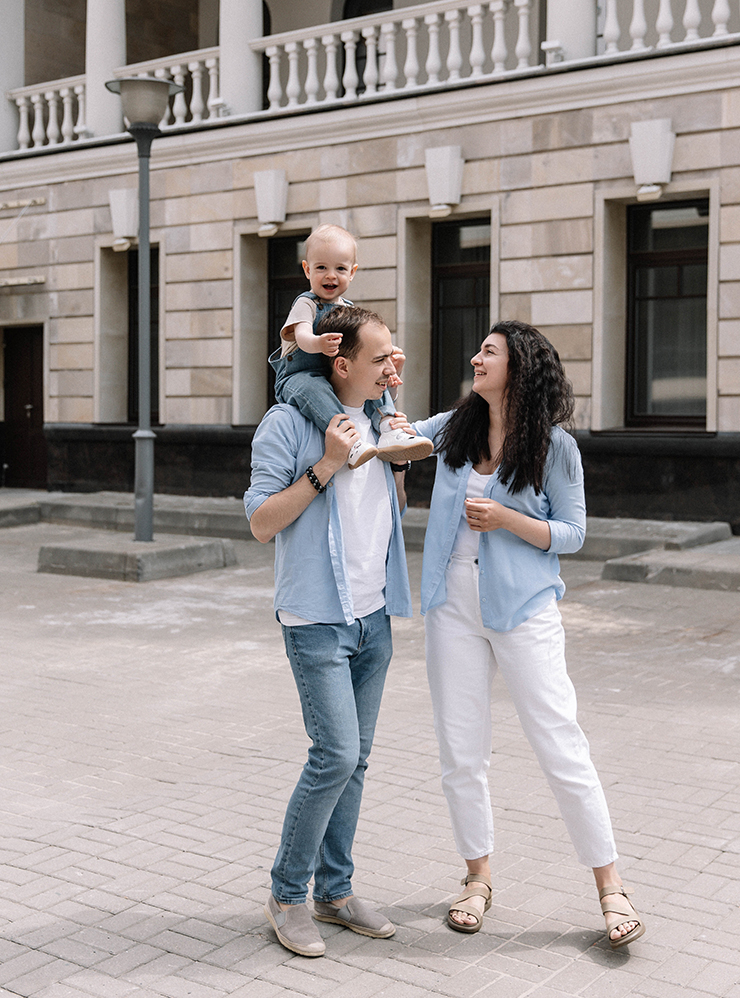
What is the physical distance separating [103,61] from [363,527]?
56.0ft

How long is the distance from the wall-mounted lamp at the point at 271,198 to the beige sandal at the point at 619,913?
1395 cm

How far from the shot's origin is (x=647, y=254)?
14219 millimetres

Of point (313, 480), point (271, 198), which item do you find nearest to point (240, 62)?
point (271, 198)

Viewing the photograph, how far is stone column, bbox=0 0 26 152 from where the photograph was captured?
20.0 meters

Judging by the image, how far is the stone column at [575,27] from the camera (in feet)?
46.9

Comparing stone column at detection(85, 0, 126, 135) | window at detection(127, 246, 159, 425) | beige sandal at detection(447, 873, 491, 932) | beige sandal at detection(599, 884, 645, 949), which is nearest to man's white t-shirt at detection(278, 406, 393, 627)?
beige sandal at detection(447, 873, 491, 932)

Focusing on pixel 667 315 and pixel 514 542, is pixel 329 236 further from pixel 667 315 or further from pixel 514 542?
pixel 667 315

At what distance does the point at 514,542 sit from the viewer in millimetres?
3730

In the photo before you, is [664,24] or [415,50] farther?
[415,50]

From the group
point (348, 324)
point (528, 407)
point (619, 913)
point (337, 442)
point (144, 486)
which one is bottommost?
point (619, 913)

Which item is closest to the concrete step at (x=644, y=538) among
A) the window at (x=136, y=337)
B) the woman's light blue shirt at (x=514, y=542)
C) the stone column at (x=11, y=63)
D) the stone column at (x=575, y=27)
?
the stone column at (x=575, y=27)

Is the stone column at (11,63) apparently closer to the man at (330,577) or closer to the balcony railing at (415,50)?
the balcony railing at (415,50)

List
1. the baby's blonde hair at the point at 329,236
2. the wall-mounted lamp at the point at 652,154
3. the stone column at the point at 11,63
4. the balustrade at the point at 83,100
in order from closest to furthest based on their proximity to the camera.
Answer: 1. the baby's blonde hair at the point at 329,236
2. the wall-mounted lamp at the point at 652,154
3. the balustrade at the point at 83,100
4. the stone column at the point at 11,63

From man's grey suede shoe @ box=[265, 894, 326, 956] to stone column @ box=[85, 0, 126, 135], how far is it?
16.8 m
